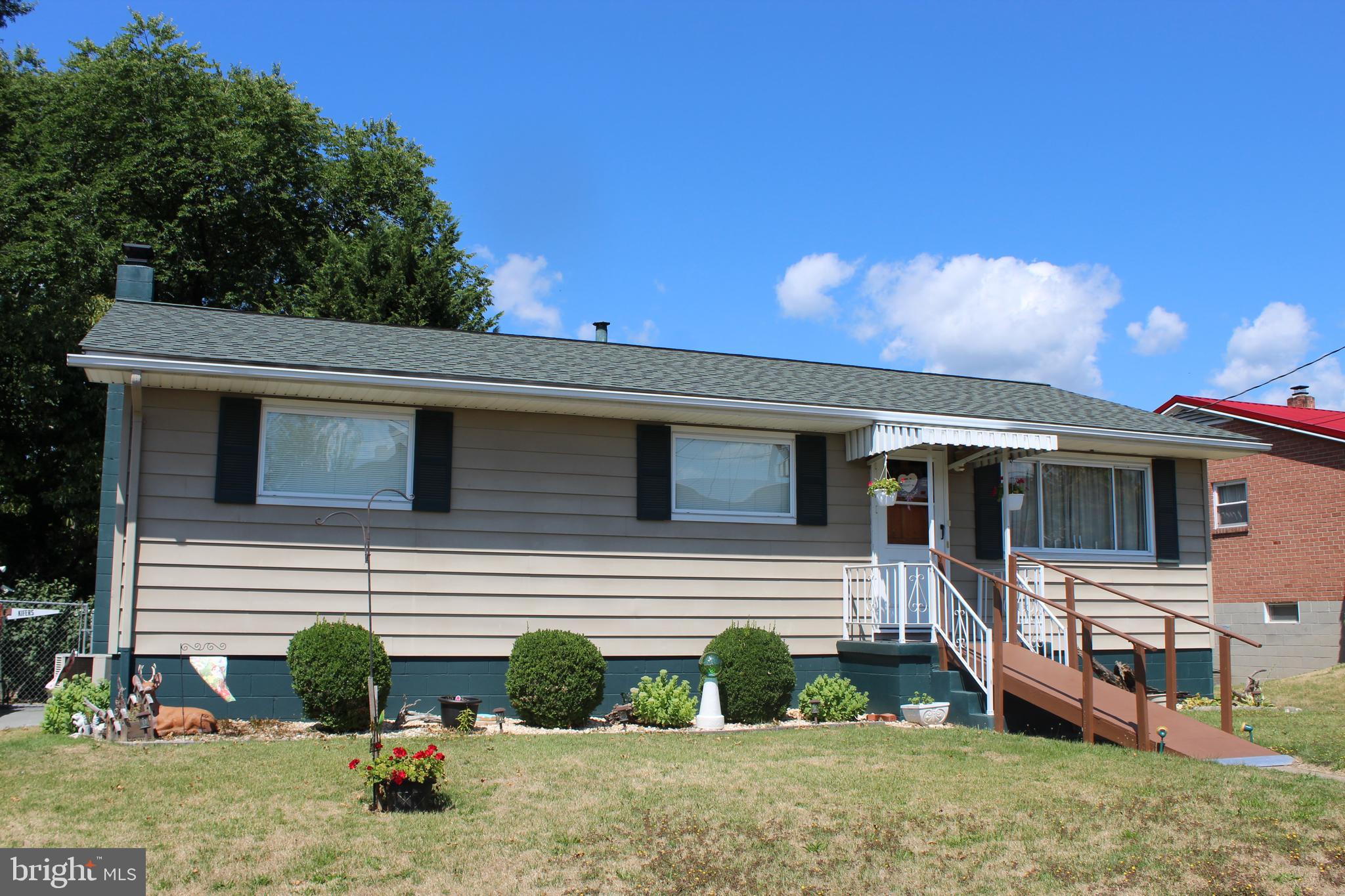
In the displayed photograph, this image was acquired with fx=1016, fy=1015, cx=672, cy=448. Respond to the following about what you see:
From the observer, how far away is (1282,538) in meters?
17.1

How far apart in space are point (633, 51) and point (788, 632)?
814cm

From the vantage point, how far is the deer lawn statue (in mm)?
8297

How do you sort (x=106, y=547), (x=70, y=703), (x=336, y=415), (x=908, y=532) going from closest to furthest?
(x=70, y=703), (x=106, y=547), (x=336, y=415), (x=908, y=532)

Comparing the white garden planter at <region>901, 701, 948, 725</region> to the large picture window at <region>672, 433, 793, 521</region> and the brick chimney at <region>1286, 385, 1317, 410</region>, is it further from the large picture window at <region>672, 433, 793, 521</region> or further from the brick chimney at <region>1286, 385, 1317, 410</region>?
the brick chimney at <region>1286, 385, 1317, 410</region>

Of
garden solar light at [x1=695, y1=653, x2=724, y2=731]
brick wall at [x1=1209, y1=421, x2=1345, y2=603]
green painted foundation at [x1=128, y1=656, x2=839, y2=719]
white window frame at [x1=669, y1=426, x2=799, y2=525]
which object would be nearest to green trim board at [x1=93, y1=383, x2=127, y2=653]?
green painted foundation at [x1=128, y1=656, x2=839, y2=719]

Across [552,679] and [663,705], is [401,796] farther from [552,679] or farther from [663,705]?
[663,705]

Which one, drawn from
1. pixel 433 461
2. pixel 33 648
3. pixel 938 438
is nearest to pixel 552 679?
pixel 433 461

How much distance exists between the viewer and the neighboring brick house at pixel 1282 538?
16312mm

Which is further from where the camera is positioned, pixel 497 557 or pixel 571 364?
pixel 571 364

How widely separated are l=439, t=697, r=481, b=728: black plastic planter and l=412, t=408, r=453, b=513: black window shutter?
1763 millimetres

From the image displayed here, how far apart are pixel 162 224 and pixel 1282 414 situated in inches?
955

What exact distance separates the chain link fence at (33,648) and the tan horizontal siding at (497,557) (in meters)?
4.84

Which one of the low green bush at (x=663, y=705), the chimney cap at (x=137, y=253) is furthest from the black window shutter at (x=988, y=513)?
the chimney cap at (x=137, y=253)

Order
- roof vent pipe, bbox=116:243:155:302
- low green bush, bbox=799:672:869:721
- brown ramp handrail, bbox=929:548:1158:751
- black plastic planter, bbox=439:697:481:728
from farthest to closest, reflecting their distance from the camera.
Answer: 1. roof vent pipe, bbox=116:243:155:302
2. low green bush, bbox=799:672:869:721
3. black plastic planter, bbox=439:697:481:728
4. brown ramp handrail, bbox=929:548:1158:751
